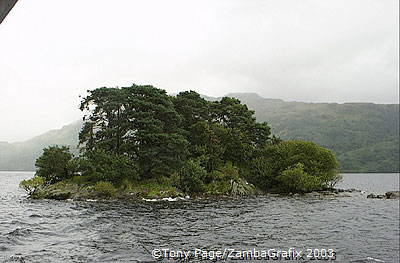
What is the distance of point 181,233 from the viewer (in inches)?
1030

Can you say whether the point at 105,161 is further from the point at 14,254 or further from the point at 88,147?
the point at 14,254

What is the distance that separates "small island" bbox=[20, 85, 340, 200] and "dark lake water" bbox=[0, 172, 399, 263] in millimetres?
18831

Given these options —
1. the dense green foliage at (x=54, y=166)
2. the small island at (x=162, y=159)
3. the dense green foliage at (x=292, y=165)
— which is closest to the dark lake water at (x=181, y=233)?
the small island at (x=162, y=159)

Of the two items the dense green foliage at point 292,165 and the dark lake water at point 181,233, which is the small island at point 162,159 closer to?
the dense green foliage at point 292,165

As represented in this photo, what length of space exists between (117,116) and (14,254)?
49.0 meters

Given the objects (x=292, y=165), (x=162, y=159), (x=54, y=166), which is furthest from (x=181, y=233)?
(x=292, y=165)

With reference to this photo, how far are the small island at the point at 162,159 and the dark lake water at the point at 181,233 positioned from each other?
741 inches

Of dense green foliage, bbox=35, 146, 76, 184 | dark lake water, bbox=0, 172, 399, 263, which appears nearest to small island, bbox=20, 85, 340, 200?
dense green foliage, bbox=35, 146, 76, 184

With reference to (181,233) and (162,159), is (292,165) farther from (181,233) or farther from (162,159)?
(181,233)

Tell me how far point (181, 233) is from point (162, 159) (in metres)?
36.8

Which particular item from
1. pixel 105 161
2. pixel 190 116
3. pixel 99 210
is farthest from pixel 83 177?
pixel 190 116

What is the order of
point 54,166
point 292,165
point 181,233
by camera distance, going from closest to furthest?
1. point 181,233
2. point 54,166
3. point 292,165

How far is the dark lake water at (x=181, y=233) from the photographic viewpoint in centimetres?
1978

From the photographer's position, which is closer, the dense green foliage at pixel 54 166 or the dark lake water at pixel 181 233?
the dark lake water at pixel 181 233
